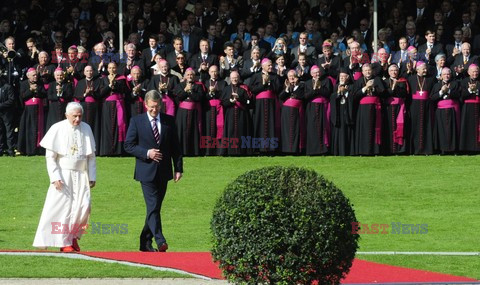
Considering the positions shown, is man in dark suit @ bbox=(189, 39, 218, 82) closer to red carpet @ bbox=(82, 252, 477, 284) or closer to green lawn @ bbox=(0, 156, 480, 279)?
green lawn @ bbox=(0, 156, 480, 279)

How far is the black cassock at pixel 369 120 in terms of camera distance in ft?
80.2

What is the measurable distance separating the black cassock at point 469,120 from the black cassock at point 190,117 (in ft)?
16.8

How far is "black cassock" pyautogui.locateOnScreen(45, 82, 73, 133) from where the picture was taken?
2470 cm

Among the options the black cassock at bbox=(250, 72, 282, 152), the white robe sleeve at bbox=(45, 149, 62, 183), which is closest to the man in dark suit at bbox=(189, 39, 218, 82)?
the black cassock at bbox=(250, 72, 282, 152)

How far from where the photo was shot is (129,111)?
81.9 feet

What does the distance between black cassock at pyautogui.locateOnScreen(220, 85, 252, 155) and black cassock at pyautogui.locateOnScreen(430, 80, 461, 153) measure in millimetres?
3675

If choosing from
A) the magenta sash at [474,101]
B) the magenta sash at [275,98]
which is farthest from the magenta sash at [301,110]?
the magenta sash at [474,101]

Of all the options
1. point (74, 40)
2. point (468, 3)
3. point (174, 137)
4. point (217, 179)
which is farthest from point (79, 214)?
point (468, 3)

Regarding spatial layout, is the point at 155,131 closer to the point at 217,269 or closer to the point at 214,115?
the point at 217,269

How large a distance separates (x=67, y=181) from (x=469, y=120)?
1166cm

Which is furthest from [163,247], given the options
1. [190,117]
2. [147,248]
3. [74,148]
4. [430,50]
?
[430,50]

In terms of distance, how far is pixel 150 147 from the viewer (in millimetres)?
14719

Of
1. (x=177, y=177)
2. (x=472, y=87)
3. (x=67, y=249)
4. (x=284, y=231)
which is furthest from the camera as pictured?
(x=472, y=87)

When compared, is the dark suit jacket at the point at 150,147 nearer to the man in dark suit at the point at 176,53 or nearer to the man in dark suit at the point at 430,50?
the man in dark suit at the point at 176,53
